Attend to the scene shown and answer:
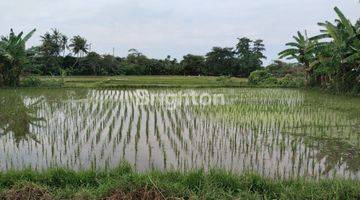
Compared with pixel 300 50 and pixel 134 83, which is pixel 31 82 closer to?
pixel 134 83

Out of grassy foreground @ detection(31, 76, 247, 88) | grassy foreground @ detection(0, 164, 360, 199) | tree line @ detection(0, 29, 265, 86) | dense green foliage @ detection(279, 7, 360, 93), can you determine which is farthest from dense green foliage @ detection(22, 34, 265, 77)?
grassy foreground @ detection(0, 164, 360, 199)

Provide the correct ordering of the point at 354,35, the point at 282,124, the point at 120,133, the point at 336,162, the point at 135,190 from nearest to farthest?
the point at 135,190
the point at 336,162
the point at 120,133
the point at 282,124
the point at 354,35

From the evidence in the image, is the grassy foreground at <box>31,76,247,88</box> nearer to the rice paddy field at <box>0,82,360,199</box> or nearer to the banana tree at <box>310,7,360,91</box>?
the banana tree at <box>310,7,360,91</box>

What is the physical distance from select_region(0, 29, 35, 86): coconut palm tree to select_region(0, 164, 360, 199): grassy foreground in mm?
17059

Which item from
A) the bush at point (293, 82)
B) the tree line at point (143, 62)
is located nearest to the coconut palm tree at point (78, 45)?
the tree line at point (143, 62)

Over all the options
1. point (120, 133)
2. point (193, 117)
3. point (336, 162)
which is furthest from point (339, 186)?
point (193, 117)

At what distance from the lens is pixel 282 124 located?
959 centimetres

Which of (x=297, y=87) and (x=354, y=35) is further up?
(x=354, y=35)

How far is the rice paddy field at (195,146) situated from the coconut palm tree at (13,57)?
9282 mm

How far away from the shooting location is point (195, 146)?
725 cm

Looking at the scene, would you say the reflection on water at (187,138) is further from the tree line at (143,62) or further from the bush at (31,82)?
the tree line at (143,62)

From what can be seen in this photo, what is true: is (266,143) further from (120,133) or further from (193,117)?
(193,117)

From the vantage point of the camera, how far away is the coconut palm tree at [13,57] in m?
20.9

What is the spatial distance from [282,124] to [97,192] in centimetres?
600
